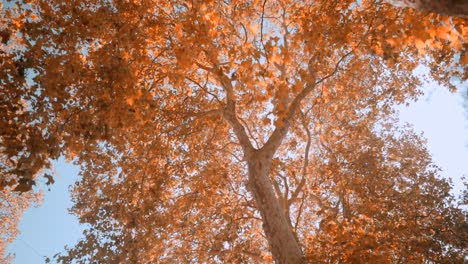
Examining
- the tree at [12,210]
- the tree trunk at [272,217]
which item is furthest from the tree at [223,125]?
the tree at [12,210]

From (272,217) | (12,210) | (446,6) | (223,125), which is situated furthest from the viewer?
(12,210)

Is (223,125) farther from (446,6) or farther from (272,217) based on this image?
(446,6)

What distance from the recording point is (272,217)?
6871mm

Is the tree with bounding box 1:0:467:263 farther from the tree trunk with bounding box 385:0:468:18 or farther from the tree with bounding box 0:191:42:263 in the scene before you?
the tree with bounding box 0:191:42:263

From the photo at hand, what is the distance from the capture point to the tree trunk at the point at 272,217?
252 inches

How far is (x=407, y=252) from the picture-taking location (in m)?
8.66

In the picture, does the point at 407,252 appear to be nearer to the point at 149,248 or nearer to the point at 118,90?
the point at 149,248

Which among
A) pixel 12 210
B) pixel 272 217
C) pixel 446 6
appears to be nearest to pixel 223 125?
pixel 272 217

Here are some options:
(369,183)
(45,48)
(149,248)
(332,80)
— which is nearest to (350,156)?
(369,183)

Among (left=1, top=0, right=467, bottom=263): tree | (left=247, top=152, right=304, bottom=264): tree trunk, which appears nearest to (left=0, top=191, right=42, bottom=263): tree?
(left=1, top=0, right=467, bottom=263): tree

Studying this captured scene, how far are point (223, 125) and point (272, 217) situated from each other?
402 centimetres

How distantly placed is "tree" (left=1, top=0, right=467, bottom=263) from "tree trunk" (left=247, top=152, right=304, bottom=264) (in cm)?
3

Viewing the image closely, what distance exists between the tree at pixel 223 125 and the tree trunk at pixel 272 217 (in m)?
0.03

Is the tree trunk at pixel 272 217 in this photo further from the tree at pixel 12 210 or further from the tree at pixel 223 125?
the tree at pixel 12 210
